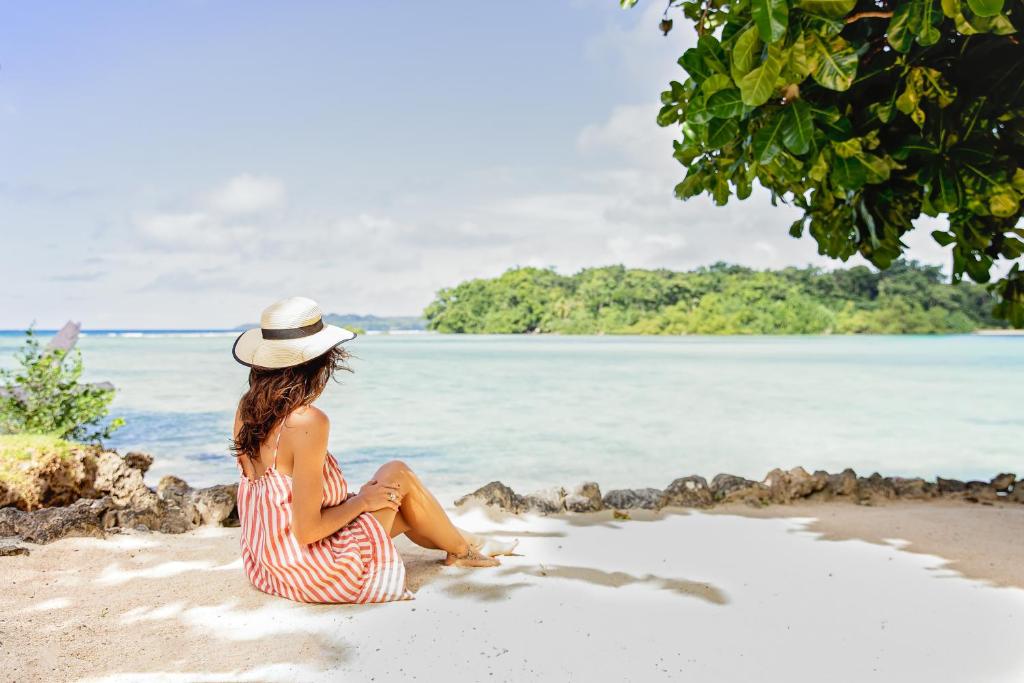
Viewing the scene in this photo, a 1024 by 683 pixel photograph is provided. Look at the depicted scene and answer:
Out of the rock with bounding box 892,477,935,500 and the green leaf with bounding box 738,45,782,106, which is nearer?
the green leaf with bounding box 738,45,782,106

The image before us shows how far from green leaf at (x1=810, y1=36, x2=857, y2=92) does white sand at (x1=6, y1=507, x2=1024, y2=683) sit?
80.1 inches

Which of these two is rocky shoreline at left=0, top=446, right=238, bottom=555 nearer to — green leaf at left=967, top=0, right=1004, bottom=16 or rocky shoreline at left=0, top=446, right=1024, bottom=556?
rocky shoreline at left=0, top=446, right=1024, bottom=556

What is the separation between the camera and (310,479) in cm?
303

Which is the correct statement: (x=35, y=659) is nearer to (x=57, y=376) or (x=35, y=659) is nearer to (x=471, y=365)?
(x=57, y=376)

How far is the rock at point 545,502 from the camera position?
505 cm

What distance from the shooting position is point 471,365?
2895cm

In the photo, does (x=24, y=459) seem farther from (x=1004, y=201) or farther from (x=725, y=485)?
(x=1004, y=201)

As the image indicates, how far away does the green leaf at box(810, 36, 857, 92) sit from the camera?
2.90 metres

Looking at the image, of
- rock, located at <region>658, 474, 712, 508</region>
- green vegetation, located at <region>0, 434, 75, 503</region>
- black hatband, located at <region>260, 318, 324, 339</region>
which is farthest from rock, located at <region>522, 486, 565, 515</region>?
green vegetation, located at <region>0, 434, 75, 503</region>

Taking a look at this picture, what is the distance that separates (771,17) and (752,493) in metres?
3.45

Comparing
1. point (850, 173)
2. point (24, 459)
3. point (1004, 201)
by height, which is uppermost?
point (850, 173)

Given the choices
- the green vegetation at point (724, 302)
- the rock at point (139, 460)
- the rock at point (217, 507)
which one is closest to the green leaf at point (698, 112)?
the rock at point (217, 507)

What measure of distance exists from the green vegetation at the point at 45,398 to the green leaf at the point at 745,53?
524 centimetres

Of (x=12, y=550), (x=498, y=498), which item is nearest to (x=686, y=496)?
(x=498, y=498)
